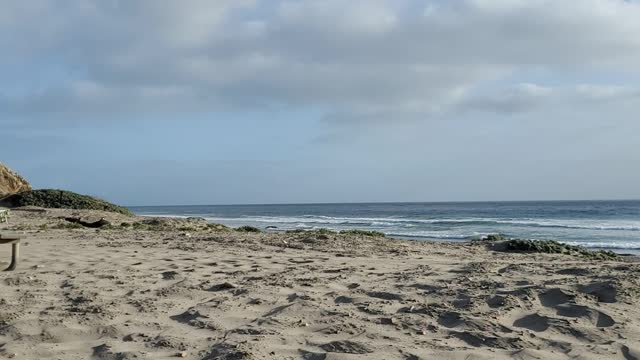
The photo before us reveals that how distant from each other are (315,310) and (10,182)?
29758mm

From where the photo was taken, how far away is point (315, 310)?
5164 millimetres

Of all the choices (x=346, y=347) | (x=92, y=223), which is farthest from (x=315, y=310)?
(x=92, y=223)

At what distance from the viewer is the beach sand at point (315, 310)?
4.29 m

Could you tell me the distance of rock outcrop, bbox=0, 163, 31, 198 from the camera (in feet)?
97.0

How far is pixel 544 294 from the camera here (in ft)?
17.9

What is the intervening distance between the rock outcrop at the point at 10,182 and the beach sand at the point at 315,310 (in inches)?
962

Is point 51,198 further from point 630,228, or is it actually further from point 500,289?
point 630,228

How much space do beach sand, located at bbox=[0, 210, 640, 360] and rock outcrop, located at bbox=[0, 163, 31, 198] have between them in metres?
24.4

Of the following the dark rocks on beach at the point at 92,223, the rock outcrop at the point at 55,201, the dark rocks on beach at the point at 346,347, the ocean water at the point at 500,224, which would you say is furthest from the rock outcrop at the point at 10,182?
the dark rocks on beach at the point at 346,347

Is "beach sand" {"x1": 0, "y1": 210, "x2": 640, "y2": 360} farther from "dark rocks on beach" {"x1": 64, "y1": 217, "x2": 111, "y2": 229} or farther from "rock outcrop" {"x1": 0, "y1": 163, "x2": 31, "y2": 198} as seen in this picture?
"rock outcrop" {"x1": 0, "y1": 163, "x2": 31, "y2": 198}

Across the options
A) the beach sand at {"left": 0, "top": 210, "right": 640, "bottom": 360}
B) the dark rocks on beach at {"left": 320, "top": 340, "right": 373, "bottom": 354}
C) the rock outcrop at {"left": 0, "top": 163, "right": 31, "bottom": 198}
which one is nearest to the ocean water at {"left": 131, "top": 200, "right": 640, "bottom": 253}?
the rock outcrop at {"left": 0, "top": 163, "right": 31, "bottom": 198}

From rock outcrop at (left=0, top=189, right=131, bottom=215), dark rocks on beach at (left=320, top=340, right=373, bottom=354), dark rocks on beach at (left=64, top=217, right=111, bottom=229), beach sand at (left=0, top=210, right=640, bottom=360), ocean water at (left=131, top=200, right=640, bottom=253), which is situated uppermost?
rock outcrop at (left=0, top=189, right=131, bottom=215)

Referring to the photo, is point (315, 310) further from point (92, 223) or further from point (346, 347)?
point (92, 223)

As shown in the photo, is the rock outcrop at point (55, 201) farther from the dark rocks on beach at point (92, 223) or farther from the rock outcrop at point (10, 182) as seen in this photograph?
the dark rocks on beach at point (92, 223)
